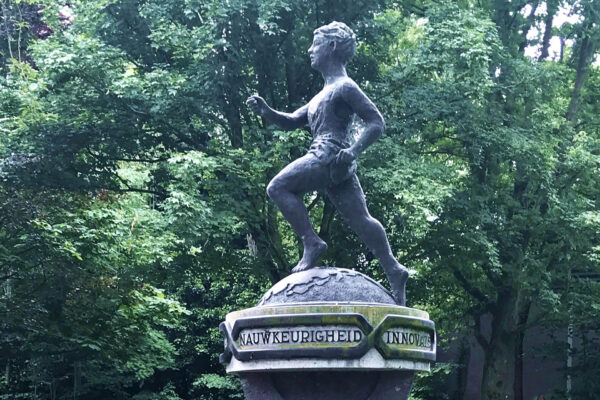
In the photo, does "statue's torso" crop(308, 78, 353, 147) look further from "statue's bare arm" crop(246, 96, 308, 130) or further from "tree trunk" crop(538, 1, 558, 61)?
"tree trunk" crop(538, 1, 558, 61)

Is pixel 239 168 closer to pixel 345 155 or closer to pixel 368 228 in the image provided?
pixel 368 228

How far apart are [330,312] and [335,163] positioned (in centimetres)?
146

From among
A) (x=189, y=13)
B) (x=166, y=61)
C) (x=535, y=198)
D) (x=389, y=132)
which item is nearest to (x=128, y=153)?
(x=166, y=61)

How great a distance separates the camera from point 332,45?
9.08m

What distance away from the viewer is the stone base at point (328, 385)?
805 centimetres

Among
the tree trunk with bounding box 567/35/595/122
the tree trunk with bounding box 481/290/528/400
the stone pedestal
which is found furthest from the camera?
the tree trunk with bounding box 567/35/595/122

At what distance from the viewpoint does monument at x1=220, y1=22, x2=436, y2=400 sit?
25.7ft

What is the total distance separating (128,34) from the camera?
2081 cm

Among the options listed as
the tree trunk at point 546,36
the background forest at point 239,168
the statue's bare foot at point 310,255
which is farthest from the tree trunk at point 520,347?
the statue's bare foot at point 310,255

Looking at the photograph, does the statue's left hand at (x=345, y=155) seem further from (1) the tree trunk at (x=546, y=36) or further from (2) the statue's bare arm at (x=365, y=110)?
(1) the tree trunk at (x=546, y=36)

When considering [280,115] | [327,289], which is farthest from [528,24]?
[327,289]

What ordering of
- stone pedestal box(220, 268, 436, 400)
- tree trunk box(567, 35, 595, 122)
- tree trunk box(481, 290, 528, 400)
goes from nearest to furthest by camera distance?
stone pedestal box(220, 268, 436, 400) → tree trunk box(481, 290, 528, 400) → tree trunk box(567, 35, 595, 122)

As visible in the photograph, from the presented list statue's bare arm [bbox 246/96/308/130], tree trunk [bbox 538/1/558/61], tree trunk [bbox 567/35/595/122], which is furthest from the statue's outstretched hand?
tree trunk [bbox 567/35/595/122]

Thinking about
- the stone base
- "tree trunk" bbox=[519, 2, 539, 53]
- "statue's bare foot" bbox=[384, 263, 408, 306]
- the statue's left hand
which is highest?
"tree trunk" bbox=[519, 2, 539, 53]
